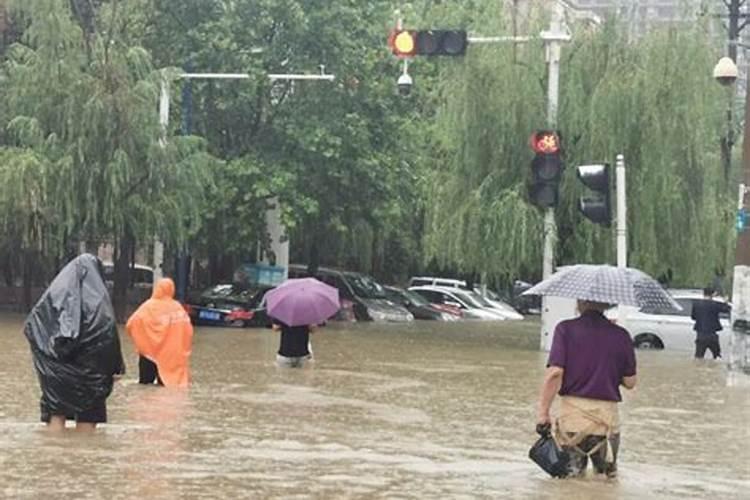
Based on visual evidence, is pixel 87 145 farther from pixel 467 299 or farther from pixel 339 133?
pixel 467 299

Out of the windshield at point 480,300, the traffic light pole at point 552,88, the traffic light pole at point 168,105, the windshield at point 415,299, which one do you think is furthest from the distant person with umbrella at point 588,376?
the windshield at point 480,300

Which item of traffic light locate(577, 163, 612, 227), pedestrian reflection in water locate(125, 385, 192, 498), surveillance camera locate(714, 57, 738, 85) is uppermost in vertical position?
surveillance camera locate(714, 57, 738, 85)

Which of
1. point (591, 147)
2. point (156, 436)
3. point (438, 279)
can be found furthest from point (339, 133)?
point (156, 436)

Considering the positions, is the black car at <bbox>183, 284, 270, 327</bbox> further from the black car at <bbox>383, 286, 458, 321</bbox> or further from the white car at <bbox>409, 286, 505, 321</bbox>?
the white car at <bbox>409, 286, 505, 321</bbox>

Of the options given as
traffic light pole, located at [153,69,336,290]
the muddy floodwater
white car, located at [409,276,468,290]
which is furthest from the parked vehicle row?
the muddy floodwater

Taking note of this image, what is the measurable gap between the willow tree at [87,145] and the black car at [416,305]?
13054mm

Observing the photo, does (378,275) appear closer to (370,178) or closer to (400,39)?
(370,178)

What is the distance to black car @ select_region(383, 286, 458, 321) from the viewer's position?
152 feet

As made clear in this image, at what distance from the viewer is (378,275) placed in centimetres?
5791

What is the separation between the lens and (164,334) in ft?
58.6

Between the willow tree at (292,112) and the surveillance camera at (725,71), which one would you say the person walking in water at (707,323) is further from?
the willow tree at (292,112)

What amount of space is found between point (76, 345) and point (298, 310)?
27.3 ft

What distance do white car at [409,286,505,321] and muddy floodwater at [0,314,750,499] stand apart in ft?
78.2

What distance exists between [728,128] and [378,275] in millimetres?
24696
